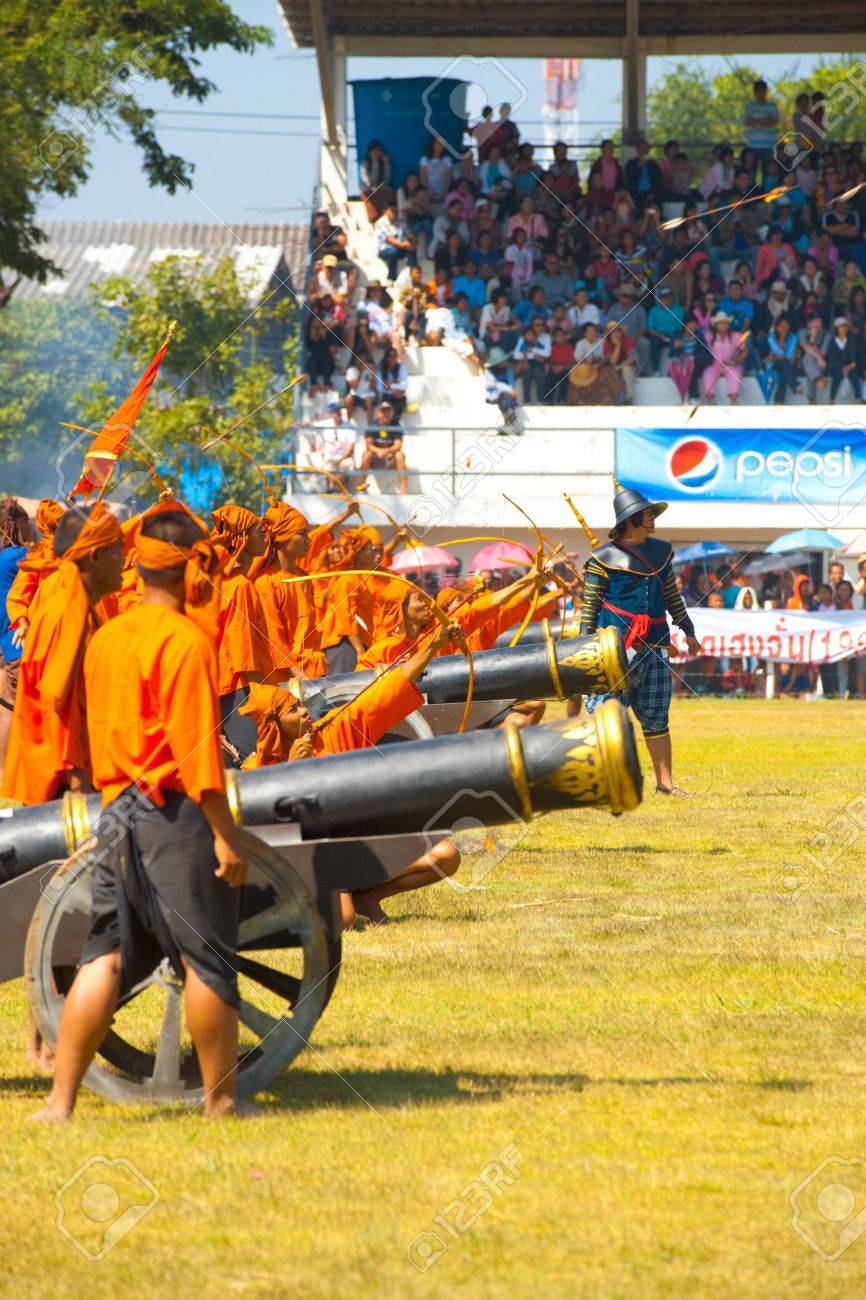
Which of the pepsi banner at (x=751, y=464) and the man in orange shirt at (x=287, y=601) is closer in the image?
the man in orange shirt at (x=287, y=601)

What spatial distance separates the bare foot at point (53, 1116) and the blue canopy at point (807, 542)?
64.9 feet

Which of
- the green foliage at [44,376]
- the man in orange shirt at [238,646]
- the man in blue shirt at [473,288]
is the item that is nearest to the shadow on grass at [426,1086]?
the man in orange shirt at [238,646]

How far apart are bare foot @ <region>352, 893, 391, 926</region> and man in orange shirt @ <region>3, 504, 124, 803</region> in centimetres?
179

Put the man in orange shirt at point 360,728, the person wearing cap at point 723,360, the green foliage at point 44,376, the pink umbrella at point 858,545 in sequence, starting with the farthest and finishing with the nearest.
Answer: the green foliage at point 44,376 → the person wearing cap at point 723,360 → the pink umbrella at point 858,545 → the man in orange shirt at point 360,728

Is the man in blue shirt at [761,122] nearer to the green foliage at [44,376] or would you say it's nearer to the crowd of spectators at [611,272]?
the crowd of spectators at [611,272]

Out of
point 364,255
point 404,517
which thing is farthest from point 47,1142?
point 364,255

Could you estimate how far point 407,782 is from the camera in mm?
5637

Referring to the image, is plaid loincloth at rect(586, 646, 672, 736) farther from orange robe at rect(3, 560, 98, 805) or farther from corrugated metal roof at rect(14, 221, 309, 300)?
corrugated metal roof at rect(14, 221, 309, 300)

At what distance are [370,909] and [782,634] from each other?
51.2ft

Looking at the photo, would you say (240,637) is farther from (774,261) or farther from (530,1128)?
(774,261)

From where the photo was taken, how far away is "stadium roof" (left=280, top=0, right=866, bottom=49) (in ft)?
94.8

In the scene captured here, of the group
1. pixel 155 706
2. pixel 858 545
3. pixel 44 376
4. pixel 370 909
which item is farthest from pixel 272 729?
pixel 44 376

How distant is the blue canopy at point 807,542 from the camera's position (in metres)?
24.3

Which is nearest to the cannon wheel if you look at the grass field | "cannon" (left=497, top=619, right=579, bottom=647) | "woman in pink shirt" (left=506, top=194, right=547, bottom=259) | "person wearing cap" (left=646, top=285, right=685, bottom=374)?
the grass field
